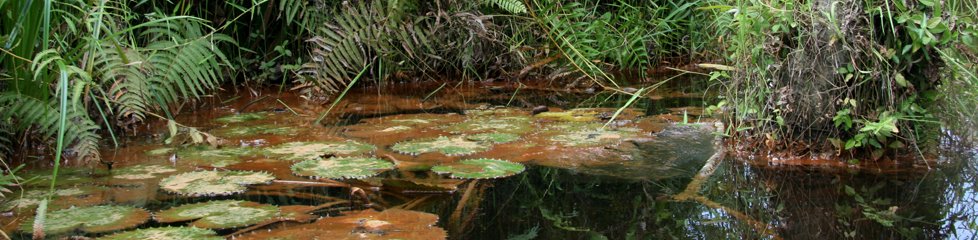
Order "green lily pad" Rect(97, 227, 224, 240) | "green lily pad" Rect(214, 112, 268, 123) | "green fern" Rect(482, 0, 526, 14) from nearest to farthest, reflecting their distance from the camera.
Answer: "green lily pad" Rect(97, 227, 224, 240)
"green lily pad" Rect(214, 112, 268, 123)
"green fern" Rect(482, 0, 526, 14)

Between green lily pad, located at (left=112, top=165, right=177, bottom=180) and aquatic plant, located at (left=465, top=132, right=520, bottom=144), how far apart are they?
1.05 meters

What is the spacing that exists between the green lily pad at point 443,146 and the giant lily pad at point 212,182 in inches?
21.8

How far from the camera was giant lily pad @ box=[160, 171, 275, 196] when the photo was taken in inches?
106

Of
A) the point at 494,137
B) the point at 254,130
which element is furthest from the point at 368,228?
the point at 254,130

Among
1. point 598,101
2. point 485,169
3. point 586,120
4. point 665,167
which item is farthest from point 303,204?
point 598,101

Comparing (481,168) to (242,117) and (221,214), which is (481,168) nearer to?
(221,214)

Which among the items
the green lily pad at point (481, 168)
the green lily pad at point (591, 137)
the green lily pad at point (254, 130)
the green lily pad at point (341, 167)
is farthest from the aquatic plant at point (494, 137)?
the green lily pad at point (254, 130)

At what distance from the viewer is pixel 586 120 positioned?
3834mm

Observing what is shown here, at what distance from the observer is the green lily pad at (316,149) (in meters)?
3.17

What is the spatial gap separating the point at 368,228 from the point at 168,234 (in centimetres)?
47

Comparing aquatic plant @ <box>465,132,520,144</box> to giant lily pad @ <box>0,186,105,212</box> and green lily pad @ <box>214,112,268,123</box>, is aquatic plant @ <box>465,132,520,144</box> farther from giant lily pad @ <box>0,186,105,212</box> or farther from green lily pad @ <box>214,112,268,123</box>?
giant lily pad @ <box>0,186,105,212</box>

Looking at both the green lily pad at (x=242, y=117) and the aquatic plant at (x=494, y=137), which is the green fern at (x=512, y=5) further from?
the green lily pad at (x=242, y=117)

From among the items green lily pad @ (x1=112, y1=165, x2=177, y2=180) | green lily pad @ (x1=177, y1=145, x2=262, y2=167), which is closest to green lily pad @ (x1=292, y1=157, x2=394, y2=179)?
green lily pad @ (x1=177, y1=145, x2=262, y2=167)

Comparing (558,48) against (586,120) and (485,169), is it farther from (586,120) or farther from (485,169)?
(485,169)
